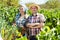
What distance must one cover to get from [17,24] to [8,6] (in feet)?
0.66

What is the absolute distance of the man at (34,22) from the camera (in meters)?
3.19

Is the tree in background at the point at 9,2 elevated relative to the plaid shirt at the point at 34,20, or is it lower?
elevated

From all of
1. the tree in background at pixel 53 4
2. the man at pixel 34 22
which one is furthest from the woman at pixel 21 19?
the tree in background at pixel 53 4

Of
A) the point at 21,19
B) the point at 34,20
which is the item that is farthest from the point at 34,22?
the point at 21,19

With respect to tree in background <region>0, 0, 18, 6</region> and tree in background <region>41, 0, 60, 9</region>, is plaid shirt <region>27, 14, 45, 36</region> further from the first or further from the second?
tree in background <region>0, 0, 18, 6</region>

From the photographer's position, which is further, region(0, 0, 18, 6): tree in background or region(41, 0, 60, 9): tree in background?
region(0, 0, 18, 6): tree in background

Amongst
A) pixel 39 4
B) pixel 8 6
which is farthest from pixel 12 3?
pixel 39 4

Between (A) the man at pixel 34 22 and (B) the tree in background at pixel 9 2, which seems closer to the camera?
(A) the man at pixel 34 22

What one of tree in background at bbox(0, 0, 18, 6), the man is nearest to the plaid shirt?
the man

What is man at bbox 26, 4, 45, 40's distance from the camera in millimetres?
3188

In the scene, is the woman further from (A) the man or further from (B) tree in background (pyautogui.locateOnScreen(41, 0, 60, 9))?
(B) tree in background (pyautogui.locateOnScreen(41, 0, 60, 9))

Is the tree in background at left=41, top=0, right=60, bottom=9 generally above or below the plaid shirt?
above

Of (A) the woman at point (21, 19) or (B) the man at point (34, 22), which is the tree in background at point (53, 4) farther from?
(A) the woman at point (21, 19)

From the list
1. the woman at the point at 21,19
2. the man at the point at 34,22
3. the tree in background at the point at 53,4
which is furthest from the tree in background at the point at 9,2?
the tree in background at the point at 53,4
